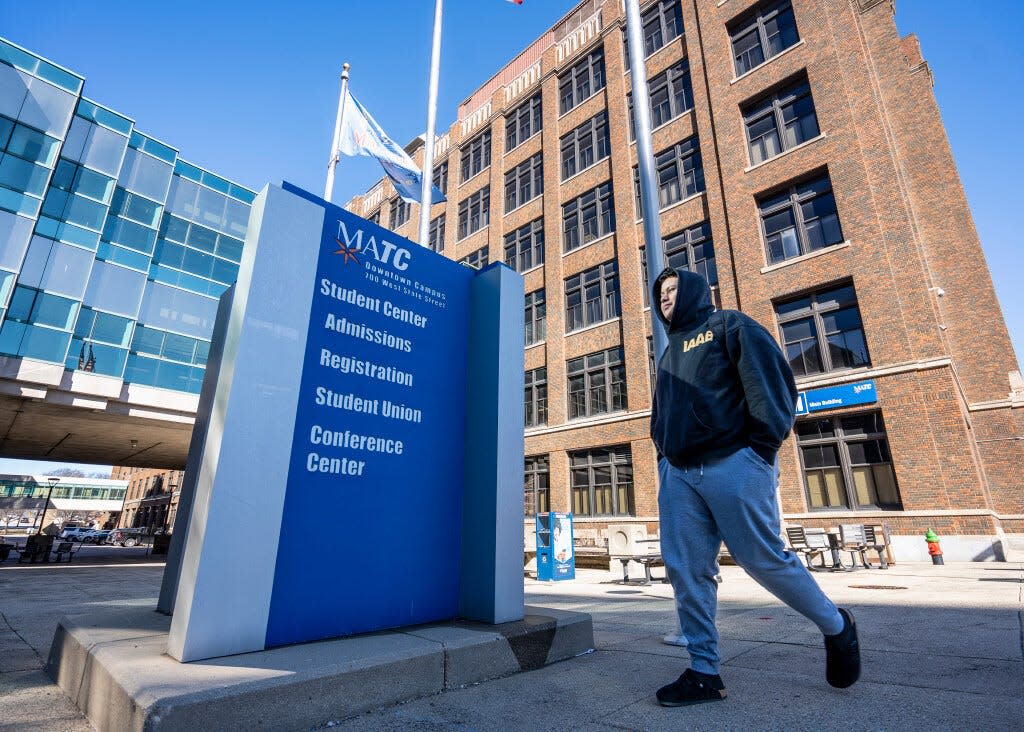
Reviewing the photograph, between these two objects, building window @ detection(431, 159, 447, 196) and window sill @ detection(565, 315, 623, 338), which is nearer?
window sill @ detection(565, 315, 623, 338)

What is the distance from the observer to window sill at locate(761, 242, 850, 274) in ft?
48.4

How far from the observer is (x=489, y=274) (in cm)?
432

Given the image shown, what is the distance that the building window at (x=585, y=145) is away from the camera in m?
22.7

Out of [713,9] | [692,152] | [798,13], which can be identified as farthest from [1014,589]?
[713,9]

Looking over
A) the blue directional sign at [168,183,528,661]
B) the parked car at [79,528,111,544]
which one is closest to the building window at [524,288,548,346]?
the blue directional sign at [168,183,528,661]

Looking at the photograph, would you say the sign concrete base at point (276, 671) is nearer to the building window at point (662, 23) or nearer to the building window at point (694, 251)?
the building window at point (694, 251)

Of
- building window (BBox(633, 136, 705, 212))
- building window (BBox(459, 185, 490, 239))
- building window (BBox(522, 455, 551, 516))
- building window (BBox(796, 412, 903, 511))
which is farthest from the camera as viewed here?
building window (BBox(459, 185, 490, 239))

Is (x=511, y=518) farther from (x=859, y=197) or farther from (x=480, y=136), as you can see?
(x=480, y=136)

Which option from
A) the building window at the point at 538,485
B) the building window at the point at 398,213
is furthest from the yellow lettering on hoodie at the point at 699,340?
the building window at the point at 398,213

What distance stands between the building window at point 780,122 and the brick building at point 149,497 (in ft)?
165

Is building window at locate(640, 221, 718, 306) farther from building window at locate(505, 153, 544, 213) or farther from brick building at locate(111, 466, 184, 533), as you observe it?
brick building at locate(111, 466, 184, 533)

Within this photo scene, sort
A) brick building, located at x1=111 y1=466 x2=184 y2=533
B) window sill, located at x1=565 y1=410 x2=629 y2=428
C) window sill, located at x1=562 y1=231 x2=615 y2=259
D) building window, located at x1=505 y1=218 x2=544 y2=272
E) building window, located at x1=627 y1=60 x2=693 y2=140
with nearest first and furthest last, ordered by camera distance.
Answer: window sill, located at x1=565 y1=410 x2=629 y2=428 < building window, located at x1=627 y1=60 x2=693 y2=140 < window sill, located at x1=562 y1=231 x2=615 y2=259 < building window, located at x1=505 y1=218 x2=544 y2=272 < brick building, located at x1=111 y1=466 x2=184 y2=533

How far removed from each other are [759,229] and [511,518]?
53.8ft

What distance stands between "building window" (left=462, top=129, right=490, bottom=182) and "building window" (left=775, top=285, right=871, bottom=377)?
19.1 meters
